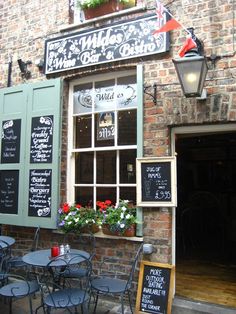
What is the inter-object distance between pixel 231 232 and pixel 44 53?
561 cm

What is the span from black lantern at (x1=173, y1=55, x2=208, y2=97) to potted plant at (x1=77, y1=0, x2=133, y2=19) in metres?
1.80

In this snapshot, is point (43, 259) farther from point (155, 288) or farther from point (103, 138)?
point (103, 138)

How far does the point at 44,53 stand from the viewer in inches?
223

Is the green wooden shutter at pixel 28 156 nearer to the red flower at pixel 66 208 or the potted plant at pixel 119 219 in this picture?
the red flower at pixel 66 208

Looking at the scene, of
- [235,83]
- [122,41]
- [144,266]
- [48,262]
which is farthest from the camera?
[122,41]

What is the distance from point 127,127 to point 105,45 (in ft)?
3.86

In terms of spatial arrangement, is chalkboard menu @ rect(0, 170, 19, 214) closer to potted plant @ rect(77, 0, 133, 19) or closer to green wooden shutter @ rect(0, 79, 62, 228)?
green wooden shutter @ rect(0, 79, 62, 228)

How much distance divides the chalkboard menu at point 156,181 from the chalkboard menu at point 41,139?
1.47 m

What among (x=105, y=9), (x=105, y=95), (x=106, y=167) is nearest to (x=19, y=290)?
(x=106, y=167)

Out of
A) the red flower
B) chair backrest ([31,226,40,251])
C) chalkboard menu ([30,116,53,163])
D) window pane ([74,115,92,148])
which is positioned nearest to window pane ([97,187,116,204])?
the red flower

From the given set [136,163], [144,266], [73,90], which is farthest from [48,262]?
[73,90]

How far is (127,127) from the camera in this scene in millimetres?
5035

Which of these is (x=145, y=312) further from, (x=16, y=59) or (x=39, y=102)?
(x=16, y=59)

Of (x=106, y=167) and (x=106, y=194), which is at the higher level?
(x=106, y=167)
